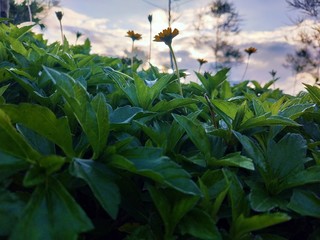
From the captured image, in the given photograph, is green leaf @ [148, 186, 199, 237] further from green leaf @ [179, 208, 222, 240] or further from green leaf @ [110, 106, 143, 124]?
green leaf @ [110, 106, 143, 124]

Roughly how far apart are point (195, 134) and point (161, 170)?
0.76ft

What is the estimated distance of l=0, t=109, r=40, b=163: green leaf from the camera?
0.73 m

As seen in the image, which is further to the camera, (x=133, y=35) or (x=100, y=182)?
(x=133, y=35)

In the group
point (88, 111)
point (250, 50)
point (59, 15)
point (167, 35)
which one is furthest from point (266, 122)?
point (250, 50)

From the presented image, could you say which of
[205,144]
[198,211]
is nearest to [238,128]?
[205,144]

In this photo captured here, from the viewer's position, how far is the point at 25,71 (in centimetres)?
144

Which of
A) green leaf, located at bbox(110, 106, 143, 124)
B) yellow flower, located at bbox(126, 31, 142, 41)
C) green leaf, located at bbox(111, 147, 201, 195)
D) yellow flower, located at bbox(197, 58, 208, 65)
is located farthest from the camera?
yellow flower, located at bbox(197, 58, 208, 65)

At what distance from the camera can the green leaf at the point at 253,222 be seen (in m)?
0.74

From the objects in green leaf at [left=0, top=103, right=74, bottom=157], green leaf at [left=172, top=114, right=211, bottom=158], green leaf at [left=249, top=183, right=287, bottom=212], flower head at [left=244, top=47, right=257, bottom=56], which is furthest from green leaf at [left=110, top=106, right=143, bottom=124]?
flower head at [left=244, top=47, right=257, bottom=56]

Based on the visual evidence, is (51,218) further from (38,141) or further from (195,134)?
(195,134)

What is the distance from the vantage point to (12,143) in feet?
2.40

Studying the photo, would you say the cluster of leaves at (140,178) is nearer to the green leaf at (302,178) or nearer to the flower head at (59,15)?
the green leaf at (302,178)

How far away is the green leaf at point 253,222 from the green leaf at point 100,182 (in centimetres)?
24

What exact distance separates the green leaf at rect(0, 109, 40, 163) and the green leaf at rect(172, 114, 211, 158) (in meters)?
0.37
